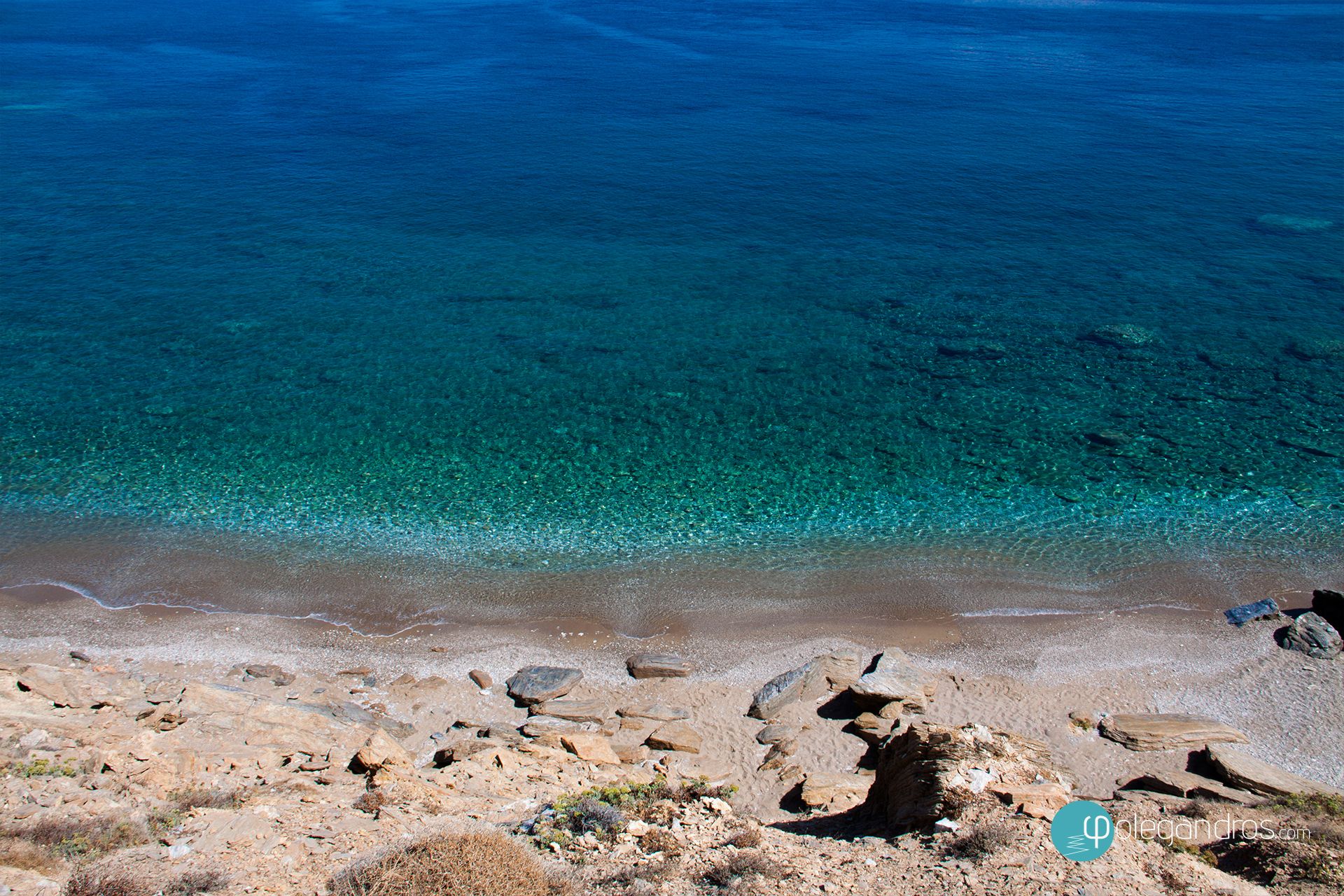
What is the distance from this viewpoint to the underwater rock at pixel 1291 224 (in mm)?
37000

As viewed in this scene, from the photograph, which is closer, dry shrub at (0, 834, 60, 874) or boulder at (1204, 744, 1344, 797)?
dry shrub at (0, 834, 60, 874)

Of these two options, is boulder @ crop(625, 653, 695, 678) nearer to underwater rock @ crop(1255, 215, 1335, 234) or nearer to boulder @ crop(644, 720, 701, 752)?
boulder @ crop(644, 720, 701, 752)

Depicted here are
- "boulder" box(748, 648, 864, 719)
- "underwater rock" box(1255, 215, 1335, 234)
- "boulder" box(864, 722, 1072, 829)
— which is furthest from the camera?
"underwater rock" box(1255, 215, 1335, 234)

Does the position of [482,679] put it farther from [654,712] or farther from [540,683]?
[654,712]

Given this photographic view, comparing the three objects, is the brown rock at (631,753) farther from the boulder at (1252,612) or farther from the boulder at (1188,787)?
the boulder at (1252,612)

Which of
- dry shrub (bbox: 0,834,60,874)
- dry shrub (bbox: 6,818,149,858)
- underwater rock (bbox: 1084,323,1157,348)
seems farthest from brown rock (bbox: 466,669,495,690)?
underwater rock (bbox: 1084,323,1157,348)

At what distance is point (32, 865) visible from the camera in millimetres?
8938

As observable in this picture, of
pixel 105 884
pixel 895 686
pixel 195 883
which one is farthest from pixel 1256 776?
pixel 105 884

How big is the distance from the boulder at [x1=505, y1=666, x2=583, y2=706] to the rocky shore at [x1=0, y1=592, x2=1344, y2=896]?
0.06 meters

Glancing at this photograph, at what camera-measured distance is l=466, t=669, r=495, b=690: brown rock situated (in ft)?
51.8


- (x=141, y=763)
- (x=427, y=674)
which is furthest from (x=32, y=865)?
(x=427, y=674)

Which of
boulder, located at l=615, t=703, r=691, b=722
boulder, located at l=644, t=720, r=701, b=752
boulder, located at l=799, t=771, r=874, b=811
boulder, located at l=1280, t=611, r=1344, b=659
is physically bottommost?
boulder, located at l=615, t=703, r=691, b=722

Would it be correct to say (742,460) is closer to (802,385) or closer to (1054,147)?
(802,385)

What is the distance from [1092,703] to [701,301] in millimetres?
19917
